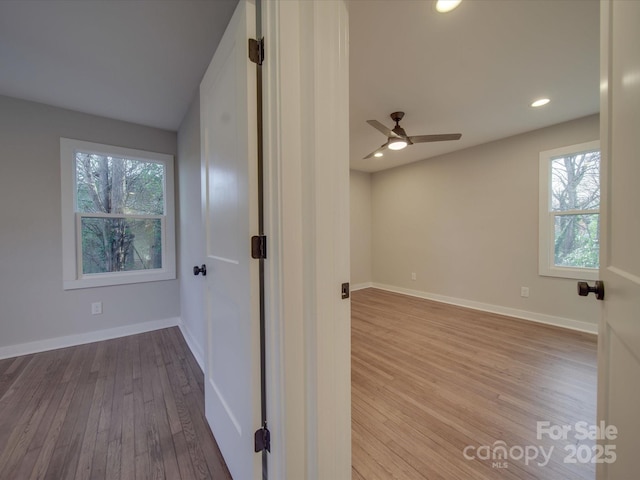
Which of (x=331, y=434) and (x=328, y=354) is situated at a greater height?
(x=328, y=354)

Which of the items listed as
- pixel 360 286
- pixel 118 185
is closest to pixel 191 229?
pixel 118 185

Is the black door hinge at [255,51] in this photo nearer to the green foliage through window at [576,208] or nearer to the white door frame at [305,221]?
the white door frame at [305,221]

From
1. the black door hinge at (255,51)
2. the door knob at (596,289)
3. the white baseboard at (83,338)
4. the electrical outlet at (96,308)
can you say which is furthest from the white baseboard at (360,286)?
the black door hinge at (255,51)

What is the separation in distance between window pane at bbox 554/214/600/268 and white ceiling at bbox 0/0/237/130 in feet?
12.9

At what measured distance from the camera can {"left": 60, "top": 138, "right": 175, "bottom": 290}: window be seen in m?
2.56

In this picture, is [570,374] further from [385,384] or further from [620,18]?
[620,18]

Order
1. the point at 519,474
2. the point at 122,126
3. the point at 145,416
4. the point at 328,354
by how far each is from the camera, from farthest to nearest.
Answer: the point at 122,126 → the point at 145,416 → the point at 519,474 → the point at 328,354

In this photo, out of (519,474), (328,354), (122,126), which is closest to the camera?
(328,354)

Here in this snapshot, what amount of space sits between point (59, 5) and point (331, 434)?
2555mm

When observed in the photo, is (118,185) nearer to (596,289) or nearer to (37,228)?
(37,228)

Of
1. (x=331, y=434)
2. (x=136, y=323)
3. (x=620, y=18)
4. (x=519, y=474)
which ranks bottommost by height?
(x=519, y=474)

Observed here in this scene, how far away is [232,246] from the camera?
117 cm

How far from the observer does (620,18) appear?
0.66m

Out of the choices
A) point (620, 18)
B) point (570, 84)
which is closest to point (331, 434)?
point (620, 18)
